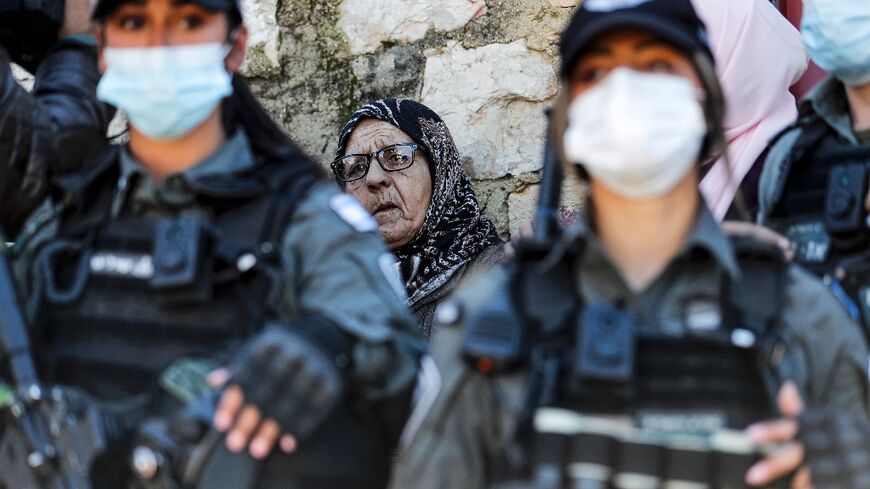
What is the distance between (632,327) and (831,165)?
0.92 metres

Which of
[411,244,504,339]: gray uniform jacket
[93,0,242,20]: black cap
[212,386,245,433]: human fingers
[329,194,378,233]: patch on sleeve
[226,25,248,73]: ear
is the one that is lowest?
[411,244,504,339]: gray uniform jacket

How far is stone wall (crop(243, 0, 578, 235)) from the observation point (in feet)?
15.8

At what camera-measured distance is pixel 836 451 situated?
218cm

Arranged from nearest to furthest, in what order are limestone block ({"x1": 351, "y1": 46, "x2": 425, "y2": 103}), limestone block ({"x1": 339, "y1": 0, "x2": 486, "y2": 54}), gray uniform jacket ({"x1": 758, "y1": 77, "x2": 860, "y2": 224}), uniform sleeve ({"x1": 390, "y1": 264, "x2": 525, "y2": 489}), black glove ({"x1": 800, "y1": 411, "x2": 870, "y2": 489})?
black glove ({"x1": 800, "y1": 411, "x2": 870, "y2": 489}) → uniform sleeve ({"x1": 390, "y1": 264, "x2": 525, "y2": 489}) → gray uniform jacket ({"x1": 758, "y1": 77, "x2": 860, "y2": 224}) → limestone block ({"x1": 339, "y1": 0, "x2": 486, "y2": 54}) → limestone block ({"x1": 351, "y1": 46, "x2": 425, "y2": 103})

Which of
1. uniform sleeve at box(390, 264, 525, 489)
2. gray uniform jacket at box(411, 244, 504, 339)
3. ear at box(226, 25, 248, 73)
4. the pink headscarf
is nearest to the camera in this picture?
uniform sleeve at box(390, 264, 525, 489)

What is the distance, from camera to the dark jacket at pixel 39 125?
3.13 meters

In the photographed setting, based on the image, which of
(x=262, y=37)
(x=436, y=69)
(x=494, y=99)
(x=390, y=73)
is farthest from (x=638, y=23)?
(x=262, y=37)

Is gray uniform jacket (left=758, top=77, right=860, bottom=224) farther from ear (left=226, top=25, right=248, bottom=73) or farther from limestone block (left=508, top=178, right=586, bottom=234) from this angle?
limestone block (left=508, top=178, right=586, bottom=234)

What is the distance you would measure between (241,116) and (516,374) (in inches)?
34.9

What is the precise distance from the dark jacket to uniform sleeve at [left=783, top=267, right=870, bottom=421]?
1.55 meters

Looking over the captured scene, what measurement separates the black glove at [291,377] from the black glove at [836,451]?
753 mm

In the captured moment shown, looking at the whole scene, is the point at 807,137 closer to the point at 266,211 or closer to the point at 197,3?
the point at 266,211

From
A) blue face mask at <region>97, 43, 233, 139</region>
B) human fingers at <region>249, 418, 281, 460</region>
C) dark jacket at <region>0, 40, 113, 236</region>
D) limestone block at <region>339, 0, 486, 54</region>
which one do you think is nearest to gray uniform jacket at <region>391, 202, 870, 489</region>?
human fingers at <region>249, 418, 281, 460</region>

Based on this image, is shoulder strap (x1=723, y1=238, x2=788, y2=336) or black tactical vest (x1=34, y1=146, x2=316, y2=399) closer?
shoulder strap (x1=723, y1=238, x2=788, y2=336)
